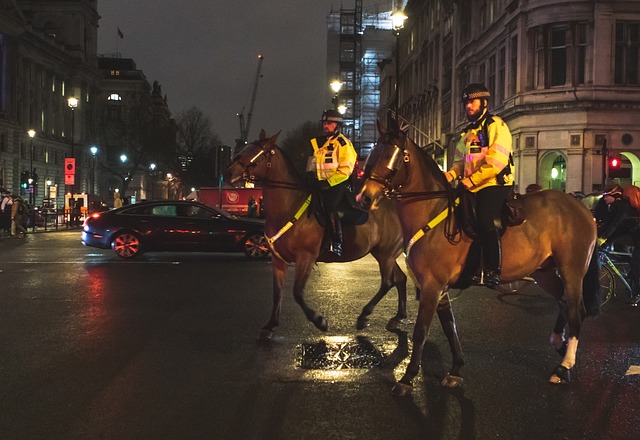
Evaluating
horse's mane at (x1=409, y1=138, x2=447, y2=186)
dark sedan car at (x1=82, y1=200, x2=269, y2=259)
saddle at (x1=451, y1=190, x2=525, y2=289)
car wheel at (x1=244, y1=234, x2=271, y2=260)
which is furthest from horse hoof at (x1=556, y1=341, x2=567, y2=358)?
car wheel at (x1=244, y1=234, x2=271, y2=260)

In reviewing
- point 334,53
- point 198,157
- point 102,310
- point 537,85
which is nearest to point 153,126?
point 198,157

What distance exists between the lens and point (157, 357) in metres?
6.34

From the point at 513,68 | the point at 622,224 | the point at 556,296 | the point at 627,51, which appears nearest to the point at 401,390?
the point at 556,296

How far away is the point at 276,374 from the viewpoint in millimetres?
5723

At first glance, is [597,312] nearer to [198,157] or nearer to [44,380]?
[44,380]

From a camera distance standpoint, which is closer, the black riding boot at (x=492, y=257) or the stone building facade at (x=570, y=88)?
the black riding boot at (x=492, y=257)

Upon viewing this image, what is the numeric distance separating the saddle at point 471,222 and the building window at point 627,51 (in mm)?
31447

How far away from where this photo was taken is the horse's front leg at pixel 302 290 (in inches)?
277

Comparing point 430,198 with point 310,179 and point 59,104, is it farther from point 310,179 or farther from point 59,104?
point 59,104

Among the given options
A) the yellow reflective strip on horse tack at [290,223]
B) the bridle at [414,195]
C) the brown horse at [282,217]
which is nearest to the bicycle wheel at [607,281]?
the brown horse at [282,217]

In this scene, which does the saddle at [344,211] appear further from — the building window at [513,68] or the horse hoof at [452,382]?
the building window at [513,68]

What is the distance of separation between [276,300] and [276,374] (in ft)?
5.21

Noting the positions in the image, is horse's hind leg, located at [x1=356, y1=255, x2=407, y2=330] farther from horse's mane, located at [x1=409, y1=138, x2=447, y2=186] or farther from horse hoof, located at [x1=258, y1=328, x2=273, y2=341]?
horse's mane, located at [x1=409, y1=138, x2=447, y2=186]

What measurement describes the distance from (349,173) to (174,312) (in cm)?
332
